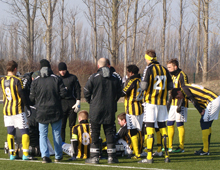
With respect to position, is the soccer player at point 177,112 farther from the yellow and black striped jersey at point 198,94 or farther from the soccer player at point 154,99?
the soccer player at point 154,99

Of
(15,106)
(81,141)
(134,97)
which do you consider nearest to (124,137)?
(134,97)

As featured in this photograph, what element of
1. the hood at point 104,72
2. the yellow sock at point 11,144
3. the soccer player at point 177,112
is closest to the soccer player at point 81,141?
the yellow sock at point 11,144

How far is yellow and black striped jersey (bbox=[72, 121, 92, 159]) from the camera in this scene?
6957 mm

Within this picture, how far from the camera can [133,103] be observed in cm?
723

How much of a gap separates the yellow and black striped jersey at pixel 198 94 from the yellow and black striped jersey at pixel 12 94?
11.2 feet

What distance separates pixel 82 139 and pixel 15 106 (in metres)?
1.53

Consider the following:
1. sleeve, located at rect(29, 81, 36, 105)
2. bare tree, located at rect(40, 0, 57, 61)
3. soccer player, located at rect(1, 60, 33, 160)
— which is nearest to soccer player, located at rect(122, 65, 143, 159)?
sleeve, located at rect(29, 81, 36, 105)

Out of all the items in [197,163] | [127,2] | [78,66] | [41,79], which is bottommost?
[197,163]

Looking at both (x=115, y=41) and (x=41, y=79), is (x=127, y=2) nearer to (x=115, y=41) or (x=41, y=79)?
(x=115, y=41)

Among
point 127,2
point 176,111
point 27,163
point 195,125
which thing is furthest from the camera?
point 127,2

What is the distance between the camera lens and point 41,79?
648 cm

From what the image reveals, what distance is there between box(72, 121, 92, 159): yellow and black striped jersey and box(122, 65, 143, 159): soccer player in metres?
0.91

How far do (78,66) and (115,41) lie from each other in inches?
232

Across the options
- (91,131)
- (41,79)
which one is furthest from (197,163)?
(41,79)
